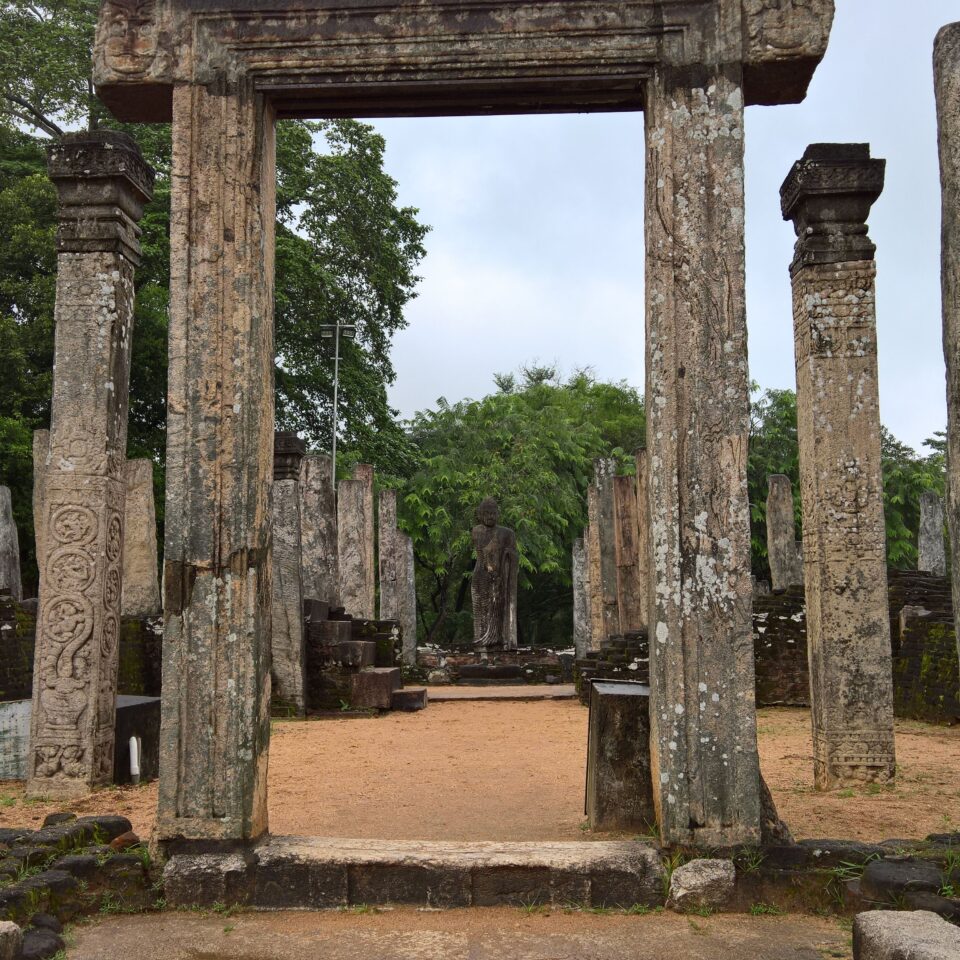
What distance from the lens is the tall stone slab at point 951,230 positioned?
387 cm

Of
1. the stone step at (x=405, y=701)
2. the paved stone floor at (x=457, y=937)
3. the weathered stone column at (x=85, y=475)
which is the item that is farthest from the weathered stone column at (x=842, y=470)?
the stone step at (x=405, y=701)

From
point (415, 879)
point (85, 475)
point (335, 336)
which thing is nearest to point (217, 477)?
point (415, 879)

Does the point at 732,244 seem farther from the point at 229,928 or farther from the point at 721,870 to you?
the point at 229,928

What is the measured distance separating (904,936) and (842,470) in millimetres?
4695

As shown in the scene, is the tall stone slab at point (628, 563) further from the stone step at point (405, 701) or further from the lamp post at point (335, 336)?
the lamp post at point (335, 336)

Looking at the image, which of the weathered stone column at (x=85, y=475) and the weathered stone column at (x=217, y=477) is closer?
the weathered stone column at (x=217, y=477)

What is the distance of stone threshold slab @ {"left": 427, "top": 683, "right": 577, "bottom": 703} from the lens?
50.5ft

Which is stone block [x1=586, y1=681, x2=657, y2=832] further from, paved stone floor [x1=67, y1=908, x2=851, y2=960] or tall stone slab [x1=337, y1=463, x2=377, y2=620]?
tall stone slab [x1=337, y1=463, x2=377, y2=620]

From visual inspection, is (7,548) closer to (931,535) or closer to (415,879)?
(415,879)

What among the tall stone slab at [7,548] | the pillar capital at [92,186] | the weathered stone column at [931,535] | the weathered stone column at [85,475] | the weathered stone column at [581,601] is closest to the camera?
the weathered stone column at [85,475]

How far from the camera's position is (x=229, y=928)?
416 centimetres

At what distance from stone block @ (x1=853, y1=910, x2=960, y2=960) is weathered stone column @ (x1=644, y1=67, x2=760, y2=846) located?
0.96 metres

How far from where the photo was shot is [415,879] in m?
4.44

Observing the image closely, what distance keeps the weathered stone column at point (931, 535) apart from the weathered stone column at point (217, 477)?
53.5ft
